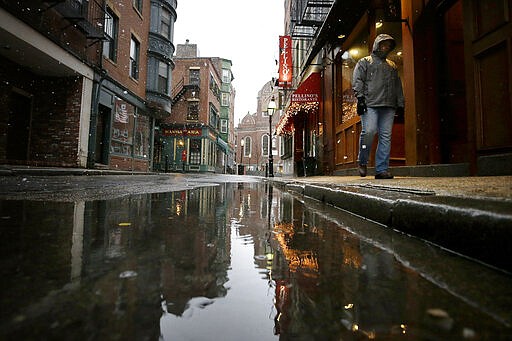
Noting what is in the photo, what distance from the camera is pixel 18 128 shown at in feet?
32.4

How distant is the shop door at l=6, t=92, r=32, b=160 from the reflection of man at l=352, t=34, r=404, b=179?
1109cm

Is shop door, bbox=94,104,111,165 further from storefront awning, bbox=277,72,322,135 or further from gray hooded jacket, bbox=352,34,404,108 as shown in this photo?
gray hooded jacket, bbox=352,34,404,108

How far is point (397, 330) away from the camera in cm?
48

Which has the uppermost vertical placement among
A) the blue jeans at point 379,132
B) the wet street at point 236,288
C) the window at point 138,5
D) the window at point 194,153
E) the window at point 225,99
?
the window at point 225,99

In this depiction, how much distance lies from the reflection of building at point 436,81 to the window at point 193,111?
20.2 meters

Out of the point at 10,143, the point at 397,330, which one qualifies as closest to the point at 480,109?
the point at 397,330

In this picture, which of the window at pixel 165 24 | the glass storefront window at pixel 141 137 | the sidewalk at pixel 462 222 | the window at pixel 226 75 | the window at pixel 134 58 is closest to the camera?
the sidewalk at pixel 462 222

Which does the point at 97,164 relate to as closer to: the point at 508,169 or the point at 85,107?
the point at 85,107

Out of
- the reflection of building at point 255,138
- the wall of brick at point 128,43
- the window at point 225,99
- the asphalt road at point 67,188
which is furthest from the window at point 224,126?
the asphalt road at point 67,188

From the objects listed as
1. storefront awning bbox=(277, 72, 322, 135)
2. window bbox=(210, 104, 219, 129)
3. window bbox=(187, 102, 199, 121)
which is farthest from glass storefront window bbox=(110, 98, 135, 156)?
window bbox=(210, 104, 219, 129)

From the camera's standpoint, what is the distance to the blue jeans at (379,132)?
434 cm

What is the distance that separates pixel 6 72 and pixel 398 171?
1171 cm

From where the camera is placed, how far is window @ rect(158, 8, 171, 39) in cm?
1714

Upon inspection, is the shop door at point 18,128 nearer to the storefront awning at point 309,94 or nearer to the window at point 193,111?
the storefront awning at point 309,94
